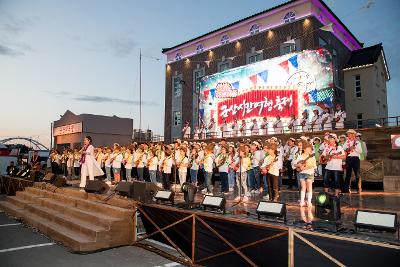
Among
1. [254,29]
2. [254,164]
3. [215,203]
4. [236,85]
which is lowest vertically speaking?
[215,203]

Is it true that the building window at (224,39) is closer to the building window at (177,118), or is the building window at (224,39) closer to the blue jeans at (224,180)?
the building window at (177,118)

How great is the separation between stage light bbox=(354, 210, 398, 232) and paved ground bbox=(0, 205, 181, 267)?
4096mm

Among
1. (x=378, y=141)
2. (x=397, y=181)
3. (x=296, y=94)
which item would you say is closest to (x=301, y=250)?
(x=397, y=181)

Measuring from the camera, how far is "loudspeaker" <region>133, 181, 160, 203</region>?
8.67 metres

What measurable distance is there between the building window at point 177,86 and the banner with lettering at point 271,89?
8.06 metres

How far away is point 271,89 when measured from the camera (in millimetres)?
22781

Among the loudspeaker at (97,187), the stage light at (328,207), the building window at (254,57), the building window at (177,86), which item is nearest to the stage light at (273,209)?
the stage light at (328,207)

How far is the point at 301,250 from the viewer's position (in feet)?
15.4

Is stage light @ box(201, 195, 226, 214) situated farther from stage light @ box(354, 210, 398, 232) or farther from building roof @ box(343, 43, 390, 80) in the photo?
building roof @ box(343, 43, 390, 80)

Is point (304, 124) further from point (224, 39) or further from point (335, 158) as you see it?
point (224, 39)

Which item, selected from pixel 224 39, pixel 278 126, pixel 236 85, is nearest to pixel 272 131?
pixel 278 126

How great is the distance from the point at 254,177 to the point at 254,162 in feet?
2.58

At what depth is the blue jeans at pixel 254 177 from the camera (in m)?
12.2

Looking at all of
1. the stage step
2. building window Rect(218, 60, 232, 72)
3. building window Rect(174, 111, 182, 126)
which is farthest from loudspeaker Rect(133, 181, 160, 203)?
Result: building window Rect(174, 111, 182, 126)
